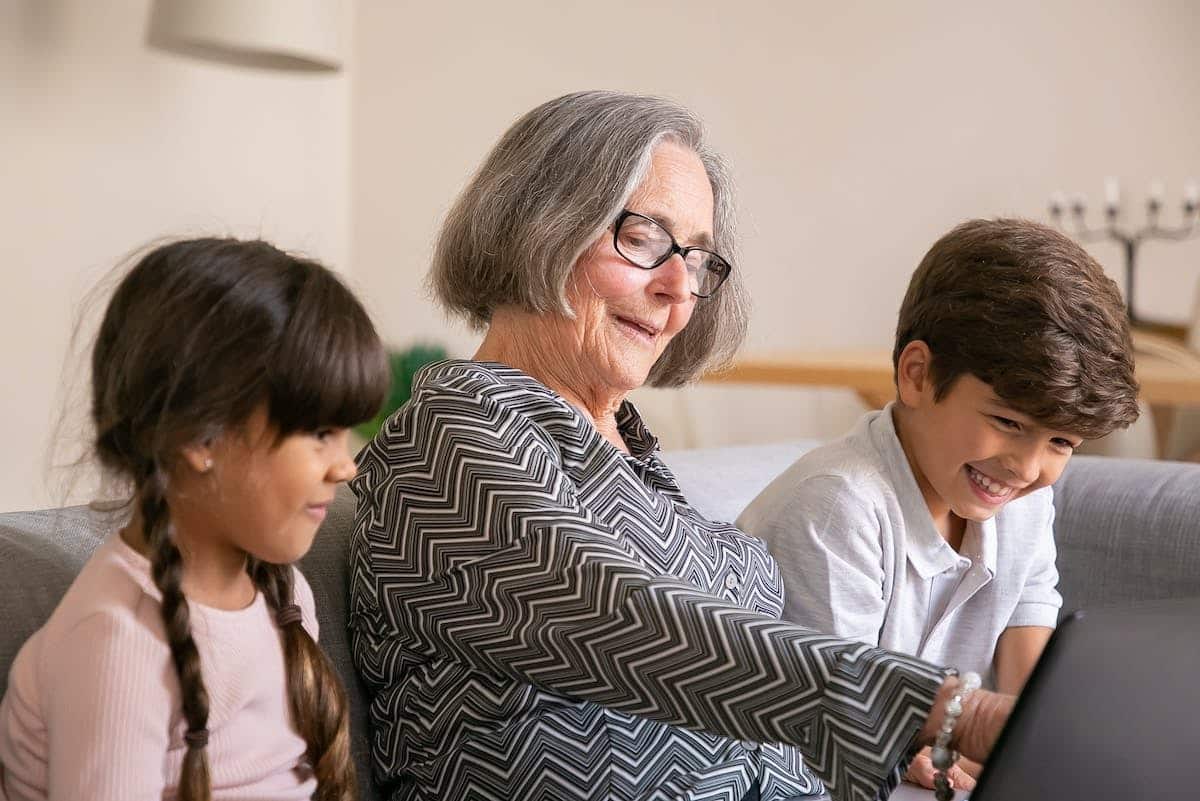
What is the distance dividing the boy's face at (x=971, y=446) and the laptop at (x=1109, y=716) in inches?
26.1

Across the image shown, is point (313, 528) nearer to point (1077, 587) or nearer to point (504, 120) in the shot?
point (1077, 587)

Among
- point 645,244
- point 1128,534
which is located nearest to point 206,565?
point 645,244

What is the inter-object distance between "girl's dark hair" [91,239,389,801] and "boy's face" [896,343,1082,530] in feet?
2.53

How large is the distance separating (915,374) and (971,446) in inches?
4.6

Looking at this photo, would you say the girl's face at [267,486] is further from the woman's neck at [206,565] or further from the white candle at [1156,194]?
the white candle at [1156,194]

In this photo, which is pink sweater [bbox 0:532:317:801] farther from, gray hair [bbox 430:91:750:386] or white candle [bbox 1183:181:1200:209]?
white candle [bbox 1183:181:1200:209]

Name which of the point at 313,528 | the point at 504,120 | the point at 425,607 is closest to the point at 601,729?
the point at 425,607

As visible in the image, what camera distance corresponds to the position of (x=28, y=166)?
12.2ft

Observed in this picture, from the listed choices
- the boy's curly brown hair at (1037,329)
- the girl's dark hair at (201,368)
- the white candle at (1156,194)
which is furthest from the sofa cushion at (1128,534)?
the white candle at (1156,194)

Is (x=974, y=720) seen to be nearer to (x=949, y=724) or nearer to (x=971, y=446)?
(x=949, y=724)

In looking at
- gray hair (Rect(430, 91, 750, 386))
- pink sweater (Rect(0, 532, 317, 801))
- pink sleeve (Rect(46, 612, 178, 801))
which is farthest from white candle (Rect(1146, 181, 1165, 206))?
pink sleeve (Rect(46, 612, 178, 801))

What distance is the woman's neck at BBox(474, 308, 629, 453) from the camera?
1.44 metres

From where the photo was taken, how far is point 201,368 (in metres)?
0.89

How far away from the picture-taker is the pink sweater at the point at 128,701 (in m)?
0.86
